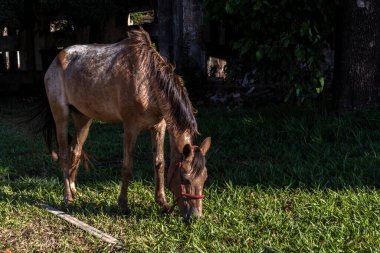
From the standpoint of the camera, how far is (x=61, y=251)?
4082 mm

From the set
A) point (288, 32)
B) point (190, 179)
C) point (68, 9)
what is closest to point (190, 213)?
point (190, 179)

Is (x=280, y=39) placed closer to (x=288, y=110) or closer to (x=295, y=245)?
(x=288, y=110)

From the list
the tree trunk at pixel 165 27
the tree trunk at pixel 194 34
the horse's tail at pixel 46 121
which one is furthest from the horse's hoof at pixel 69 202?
the tree trunk at pixel 165 27

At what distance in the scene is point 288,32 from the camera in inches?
283

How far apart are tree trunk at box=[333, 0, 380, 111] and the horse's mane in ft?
12.0

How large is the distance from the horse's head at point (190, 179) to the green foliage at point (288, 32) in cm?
305

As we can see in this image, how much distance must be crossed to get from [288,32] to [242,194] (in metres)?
3.07

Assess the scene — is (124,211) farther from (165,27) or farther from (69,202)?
(165,27)

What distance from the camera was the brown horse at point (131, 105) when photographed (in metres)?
4.32

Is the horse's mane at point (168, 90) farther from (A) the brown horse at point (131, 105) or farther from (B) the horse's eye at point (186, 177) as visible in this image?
(B) the horse's eye at point (186, 177)

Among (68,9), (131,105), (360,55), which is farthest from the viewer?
(68,9)

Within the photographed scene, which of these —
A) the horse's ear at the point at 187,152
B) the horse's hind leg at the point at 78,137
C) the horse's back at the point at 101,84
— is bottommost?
the horse's hind leg at the point at 78,137

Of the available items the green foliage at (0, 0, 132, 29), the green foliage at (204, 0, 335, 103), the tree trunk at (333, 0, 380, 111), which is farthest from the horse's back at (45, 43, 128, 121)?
the green foliage at (0, 0, 132, 29)

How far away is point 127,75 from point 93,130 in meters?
4.64
